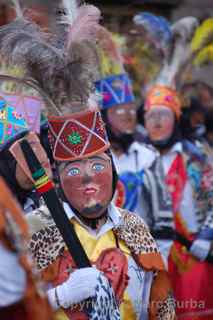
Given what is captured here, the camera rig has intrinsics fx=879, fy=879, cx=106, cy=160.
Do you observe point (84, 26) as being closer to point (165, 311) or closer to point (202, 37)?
point (165, 311)

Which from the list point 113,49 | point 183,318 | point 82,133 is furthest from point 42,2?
point 183,318

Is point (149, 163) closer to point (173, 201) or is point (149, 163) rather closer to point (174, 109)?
point (173, 201)

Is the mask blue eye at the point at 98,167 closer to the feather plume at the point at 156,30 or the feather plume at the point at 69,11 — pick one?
the feather plume at the point at 69,11

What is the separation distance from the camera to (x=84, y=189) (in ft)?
11.5

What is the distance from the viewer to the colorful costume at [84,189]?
3.44 metres

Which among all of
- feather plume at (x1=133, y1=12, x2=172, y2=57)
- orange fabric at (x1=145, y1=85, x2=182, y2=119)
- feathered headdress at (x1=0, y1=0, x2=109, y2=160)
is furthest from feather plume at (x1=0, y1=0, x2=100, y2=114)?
feather plume at (x1=133, y1=12, x2=172, y2=57)

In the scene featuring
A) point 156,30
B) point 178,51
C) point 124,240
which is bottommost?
point 124,240

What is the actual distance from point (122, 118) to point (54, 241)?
121 inches

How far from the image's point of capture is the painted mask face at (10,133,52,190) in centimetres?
336

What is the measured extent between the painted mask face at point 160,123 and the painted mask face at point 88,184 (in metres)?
3.31

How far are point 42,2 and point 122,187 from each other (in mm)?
1478

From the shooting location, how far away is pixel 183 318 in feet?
18.2

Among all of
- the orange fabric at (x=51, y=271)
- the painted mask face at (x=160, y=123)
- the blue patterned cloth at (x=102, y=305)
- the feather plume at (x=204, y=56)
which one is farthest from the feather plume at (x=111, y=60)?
the blue patterned cloth at (x=102, y=305)

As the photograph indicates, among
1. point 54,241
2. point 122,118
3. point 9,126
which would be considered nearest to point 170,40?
point 122,118
